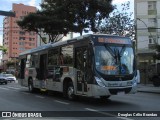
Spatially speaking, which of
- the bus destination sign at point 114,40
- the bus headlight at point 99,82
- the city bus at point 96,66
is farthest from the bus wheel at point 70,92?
the bus destination sign at point 114,40

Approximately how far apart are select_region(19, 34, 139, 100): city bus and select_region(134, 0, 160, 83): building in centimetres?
4174

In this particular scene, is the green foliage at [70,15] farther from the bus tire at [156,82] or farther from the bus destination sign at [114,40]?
the bus destination sign at [114,40]

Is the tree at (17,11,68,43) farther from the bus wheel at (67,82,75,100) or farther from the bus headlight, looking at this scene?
the bus headlight

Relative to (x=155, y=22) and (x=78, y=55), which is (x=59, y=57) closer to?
(x=78, y=55)

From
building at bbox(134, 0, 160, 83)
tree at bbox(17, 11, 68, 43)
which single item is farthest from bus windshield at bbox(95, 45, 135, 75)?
building at bbox(134, 0, 160, 83)

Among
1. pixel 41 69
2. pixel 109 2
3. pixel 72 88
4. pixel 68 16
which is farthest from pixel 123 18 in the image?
pixel 72 88

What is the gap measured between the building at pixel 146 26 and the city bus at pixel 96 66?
1643 inches

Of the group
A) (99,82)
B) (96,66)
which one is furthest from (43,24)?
(99,82)

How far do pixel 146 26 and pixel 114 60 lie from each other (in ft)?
146

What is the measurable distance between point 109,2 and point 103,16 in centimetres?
164

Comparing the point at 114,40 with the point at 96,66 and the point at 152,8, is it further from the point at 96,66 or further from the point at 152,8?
the point at 152,8

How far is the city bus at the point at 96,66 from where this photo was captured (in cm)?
1530

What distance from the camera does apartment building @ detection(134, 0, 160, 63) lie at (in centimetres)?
5916

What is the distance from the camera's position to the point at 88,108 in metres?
14.5
